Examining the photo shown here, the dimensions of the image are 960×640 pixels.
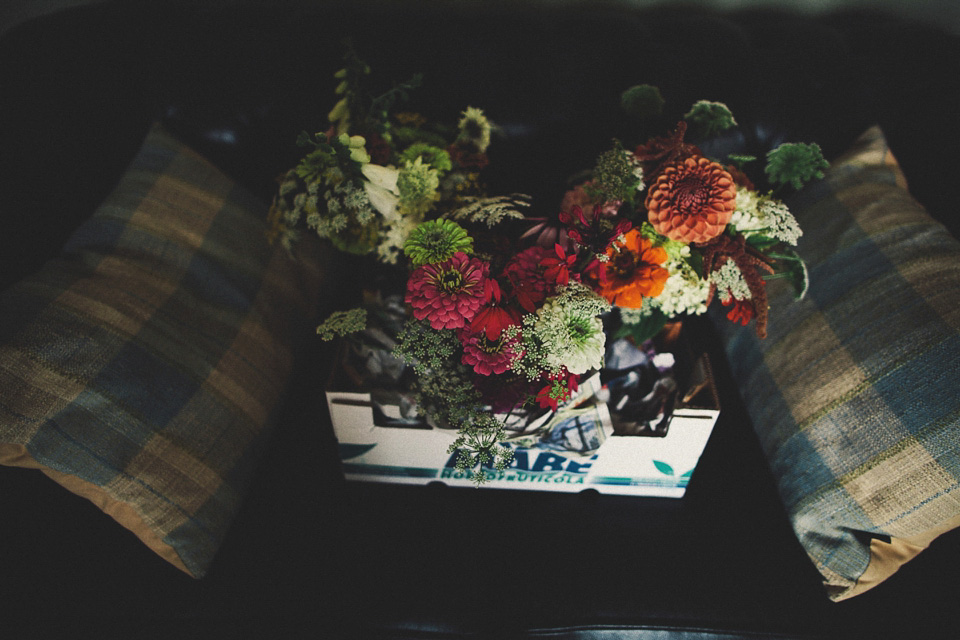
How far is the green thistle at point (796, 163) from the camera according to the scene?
2.06ft

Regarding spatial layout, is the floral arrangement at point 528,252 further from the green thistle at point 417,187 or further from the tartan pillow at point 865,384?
the tartan pillow at point 865,384

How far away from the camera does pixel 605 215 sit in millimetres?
647

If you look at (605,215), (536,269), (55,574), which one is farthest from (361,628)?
(605,215)

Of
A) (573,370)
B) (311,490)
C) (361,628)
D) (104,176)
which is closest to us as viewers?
(573,370)

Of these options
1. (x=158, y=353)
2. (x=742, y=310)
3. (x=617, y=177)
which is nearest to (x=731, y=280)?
(x=742, y=310)

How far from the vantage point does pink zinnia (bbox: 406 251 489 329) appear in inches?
20.8

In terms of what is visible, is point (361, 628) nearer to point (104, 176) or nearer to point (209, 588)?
point (209, 588)

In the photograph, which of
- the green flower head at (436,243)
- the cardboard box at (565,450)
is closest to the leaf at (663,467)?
the cardboard box at (565,450)

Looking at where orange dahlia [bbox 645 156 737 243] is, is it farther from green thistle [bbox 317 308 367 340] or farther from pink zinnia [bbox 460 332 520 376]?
green thistle [bbox 317 308 367 340]

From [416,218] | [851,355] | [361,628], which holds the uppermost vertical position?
[416,218]

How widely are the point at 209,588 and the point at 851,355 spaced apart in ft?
3.16

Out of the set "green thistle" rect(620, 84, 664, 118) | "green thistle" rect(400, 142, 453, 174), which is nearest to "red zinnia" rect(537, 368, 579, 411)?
"green thistle" rect(400, 142, 453, 174)

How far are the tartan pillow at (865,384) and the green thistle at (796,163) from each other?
19cm

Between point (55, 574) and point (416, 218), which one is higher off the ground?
point (416, 218)
